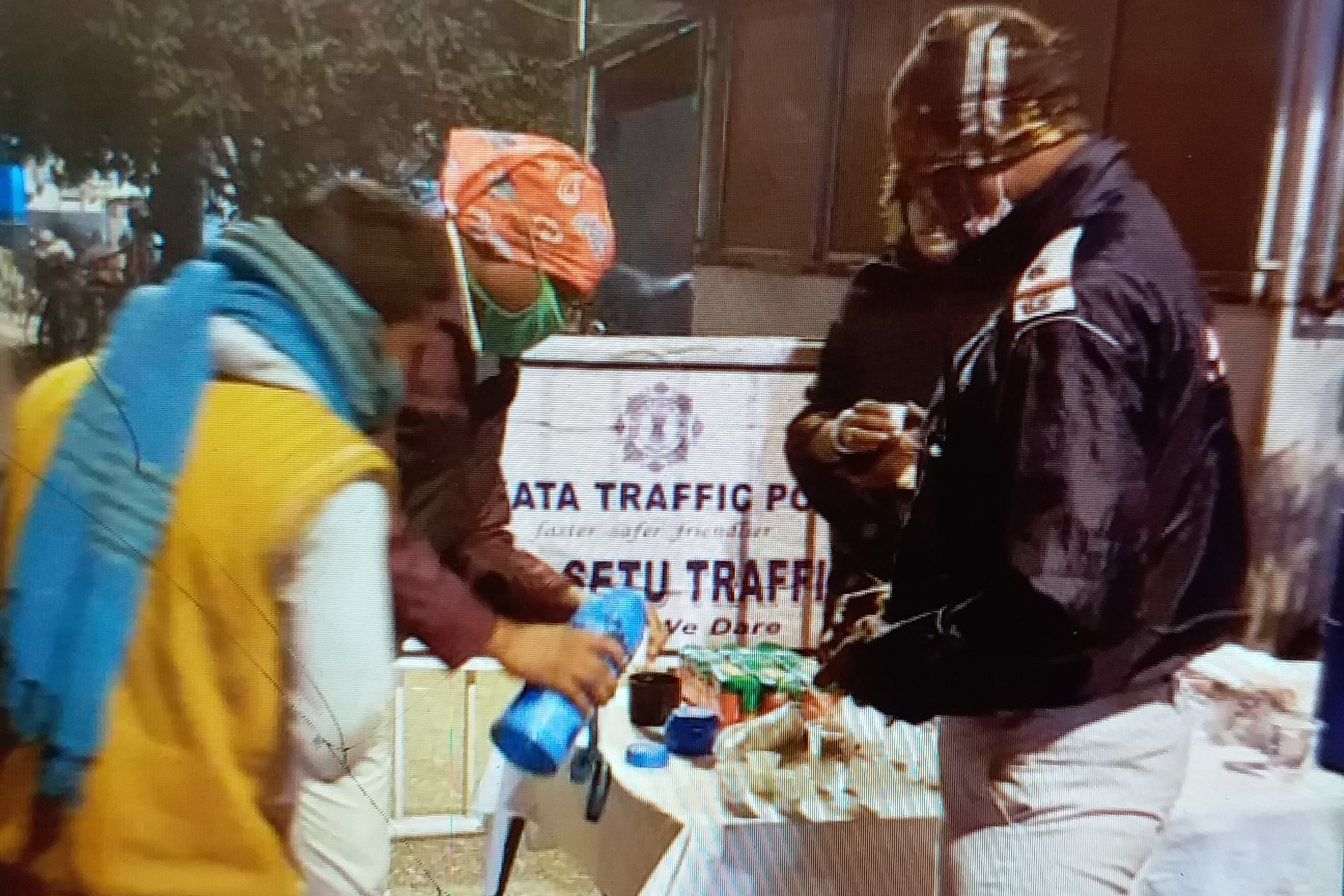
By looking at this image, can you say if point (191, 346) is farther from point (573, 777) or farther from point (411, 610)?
point (573, 777)

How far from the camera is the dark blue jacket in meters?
0.92

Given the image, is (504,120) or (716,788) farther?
(716,788)

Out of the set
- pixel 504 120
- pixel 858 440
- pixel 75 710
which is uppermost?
pixel 504 120

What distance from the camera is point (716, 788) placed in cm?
101

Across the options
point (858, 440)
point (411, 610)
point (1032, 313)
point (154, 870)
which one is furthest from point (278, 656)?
point (1032, 313)

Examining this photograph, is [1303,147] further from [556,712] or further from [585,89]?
[556,712]

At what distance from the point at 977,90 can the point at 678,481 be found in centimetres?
44

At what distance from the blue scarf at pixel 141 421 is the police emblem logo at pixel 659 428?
0.21 meters

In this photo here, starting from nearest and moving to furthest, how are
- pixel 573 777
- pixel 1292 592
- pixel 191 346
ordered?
pixel 191 346
pixel 573 777
pixel 1292 592

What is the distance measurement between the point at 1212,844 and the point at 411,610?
851mm

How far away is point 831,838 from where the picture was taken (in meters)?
1.03

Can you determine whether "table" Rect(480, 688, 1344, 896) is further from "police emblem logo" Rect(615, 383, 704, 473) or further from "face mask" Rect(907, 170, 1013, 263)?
"face mask" Rect(907, 170, 1013, 263)

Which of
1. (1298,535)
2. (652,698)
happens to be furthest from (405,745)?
(1298,535)

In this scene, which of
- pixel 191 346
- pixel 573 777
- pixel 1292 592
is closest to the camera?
pixel 191 346
